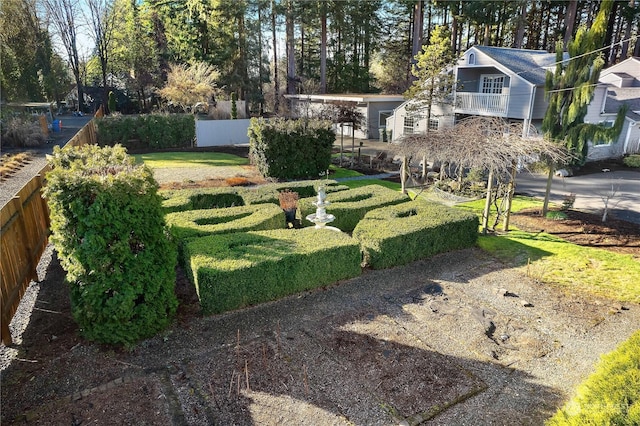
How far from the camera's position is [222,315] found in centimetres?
661

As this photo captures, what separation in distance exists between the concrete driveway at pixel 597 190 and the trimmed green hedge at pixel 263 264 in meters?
10.0

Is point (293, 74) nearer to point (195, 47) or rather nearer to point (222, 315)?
point (195, 47)

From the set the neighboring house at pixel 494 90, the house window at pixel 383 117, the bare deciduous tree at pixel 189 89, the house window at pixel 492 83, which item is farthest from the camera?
the house window at pixel 383 117

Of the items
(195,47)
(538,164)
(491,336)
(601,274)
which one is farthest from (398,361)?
(195,47)

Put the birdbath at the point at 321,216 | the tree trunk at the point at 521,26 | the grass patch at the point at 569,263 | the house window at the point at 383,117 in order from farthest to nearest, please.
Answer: the house window at the point at 383,117, the tree trunk at the point at 521,26, the birdbath at the point at 321,216, the grass patch at the point at 569,263

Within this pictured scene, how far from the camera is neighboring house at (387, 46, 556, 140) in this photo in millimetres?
19875

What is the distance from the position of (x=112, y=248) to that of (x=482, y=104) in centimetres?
2127

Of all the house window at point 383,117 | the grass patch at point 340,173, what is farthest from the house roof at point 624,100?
the grass patch at point 340,173

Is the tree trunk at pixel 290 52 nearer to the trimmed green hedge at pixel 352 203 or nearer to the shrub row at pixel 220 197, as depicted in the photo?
the shrub row at pixel 220 197

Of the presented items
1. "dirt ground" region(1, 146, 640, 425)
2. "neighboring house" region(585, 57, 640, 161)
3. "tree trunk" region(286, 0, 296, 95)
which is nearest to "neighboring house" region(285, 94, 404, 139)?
"tree trunk" region(286, 0, 296, 95)

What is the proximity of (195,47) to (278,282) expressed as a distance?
34.5 metres

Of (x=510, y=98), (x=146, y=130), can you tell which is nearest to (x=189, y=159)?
(x=146, y=130)

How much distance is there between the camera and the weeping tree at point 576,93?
14.3m

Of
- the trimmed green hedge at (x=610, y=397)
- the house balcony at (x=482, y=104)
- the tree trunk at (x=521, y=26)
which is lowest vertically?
the trimmed green hedge at (x=610, y=397)
